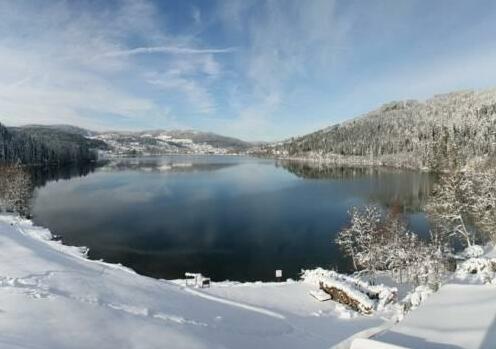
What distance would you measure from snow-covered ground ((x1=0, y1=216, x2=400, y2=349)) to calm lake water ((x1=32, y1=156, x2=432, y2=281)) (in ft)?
36.3

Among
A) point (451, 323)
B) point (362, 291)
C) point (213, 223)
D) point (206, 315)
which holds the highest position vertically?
point (451, 323)

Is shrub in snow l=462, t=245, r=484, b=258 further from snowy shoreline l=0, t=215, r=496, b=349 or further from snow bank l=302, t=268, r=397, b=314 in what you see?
snowy shoreline l=0, t=215, r=496, b=349

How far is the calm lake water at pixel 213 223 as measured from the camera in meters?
37.8

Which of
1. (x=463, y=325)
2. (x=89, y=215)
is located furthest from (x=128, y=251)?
(x=463, y=325)

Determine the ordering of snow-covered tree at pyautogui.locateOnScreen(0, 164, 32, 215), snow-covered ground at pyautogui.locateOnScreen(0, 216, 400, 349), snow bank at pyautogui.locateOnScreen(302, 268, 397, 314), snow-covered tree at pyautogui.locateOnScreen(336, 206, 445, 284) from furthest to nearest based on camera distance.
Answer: snow-covered tree at pyautogui.locateOnScreen(0, 164, 32, 215) → snow-covered tree at pyautogui.locateOnScreen(336, 206, 445, 284) → snow bank at pyautogui.locateOnScreen(302, 268, 397, 314) → snow-covered ground at pyautogui.locateOnScreen(0, 216, 400, 349)

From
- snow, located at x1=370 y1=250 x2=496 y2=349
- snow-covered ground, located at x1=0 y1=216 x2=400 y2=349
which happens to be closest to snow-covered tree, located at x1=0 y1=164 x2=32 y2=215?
snow-covered ground, located at x1=0 y1=216 x2=400 y2=349

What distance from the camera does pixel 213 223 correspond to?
54094 mm

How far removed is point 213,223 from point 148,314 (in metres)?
38.0

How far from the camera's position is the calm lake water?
1490 inches

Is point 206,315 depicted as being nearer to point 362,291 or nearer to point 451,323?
point 362,291

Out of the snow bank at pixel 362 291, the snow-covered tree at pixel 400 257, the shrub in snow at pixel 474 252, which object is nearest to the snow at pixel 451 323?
the snow bank at pixel 362 291

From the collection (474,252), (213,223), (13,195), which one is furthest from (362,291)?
(13,195)

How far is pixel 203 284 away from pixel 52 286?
11.4 meters

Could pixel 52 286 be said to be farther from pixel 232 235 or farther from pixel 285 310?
pixel 232 235
